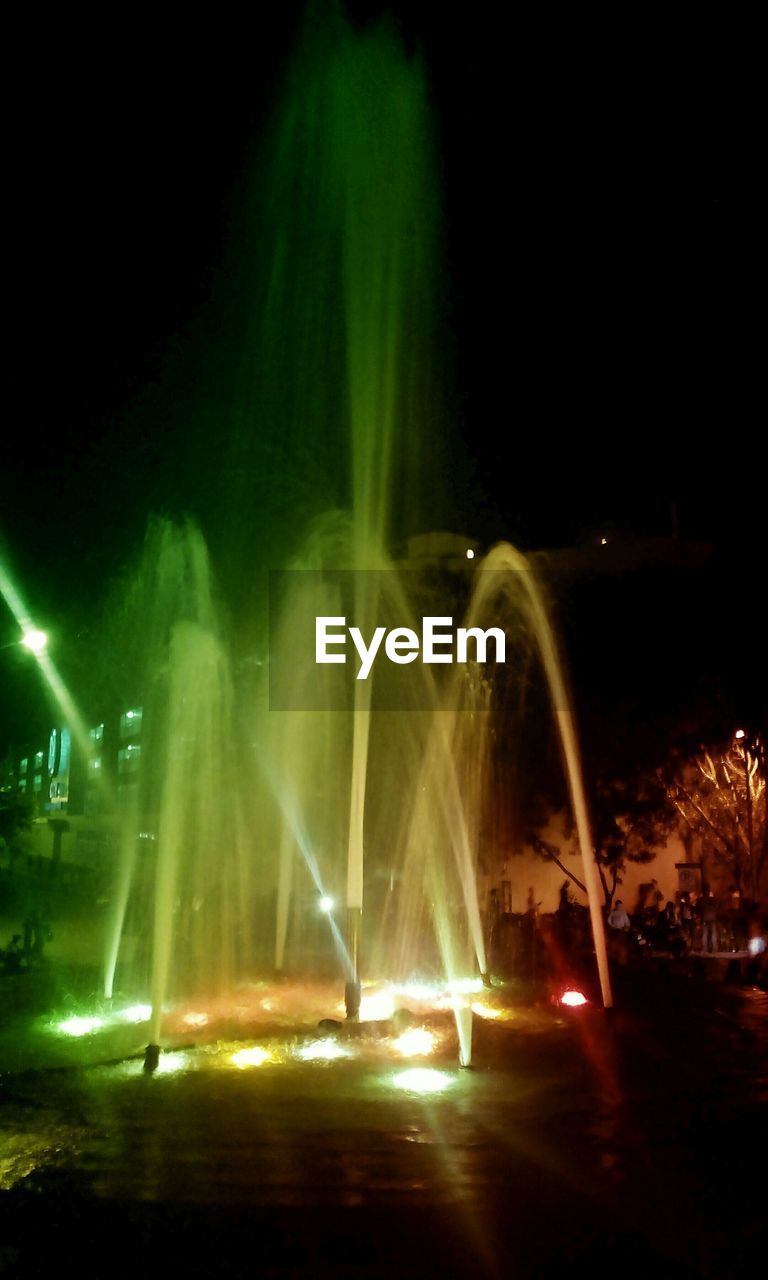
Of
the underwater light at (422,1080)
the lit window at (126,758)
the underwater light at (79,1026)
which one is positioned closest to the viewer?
the underwater light at (422,1080)

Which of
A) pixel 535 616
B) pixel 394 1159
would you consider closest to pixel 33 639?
pixel 394 1159

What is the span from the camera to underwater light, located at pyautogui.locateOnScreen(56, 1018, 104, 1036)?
1305cm

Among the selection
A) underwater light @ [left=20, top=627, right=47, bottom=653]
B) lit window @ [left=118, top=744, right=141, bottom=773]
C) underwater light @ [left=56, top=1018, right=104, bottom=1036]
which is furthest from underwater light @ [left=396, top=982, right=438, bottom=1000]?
lit window @ [left=118, top=744, right=141, bottom=773]

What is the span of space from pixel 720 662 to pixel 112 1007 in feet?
51.1

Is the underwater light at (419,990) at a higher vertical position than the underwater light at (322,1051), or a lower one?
higher

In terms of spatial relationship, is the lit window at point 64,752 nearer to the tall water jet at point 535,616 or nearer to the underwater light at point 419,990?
the tall water jet at point 535,616

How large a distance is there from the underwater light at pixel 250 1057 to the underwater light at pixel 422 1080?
1.54 meters

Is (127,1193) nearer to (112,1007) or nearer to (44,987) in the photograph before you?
(112,1007)

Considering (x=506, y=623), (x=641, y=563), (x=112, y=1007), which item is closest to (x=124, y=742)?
(x=641, y=563)

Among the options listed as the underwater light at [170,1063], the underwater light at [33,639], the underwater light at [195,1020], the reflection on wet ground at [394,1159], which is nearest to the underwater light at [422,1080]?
the reflection on wet ground at [394,1159]

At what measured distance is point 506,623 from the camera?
24.7 meters

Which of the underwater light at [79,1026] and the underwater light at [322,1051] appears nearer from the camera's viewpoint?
the underwater light at [322,1051]

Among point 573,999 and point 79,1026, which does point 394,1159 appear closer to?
point 79,1026

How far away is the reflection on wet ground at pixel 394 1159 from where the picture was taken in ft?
21.3
